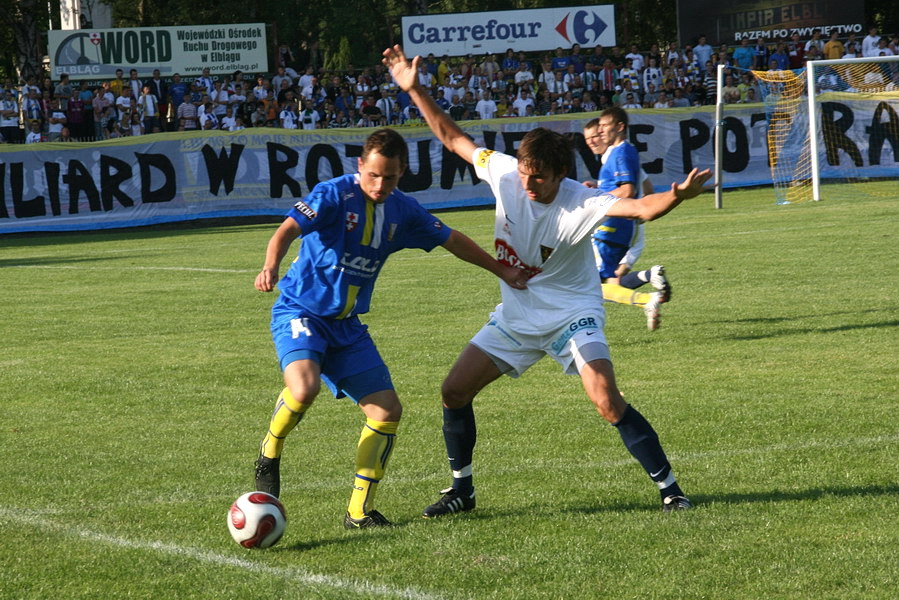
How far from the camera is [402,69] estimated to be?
656 centimetres

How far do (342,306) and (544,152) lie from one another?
1.13 metres

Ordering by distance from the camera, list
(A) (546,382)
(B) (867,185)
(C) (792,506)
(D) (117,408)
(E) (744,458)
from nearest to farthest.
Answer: (C) (792,506) → (E) (744,458) → (D) (117,408) → (A) (546,382) → (B) (867,185)

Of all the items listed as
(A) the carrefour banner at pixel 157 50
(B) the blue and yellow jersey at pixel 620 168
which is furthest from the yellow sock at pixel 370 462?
(A) the carrefour banner at pixel 157 50

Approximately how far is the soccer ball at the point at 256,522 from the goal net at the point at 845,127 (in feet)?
72.9

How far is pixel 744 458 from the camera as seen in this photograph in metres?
6.37

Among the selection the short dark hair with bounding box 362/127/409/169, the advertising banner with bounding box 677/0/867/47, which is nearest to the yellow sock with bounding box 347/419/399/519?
the short dark hair with bounding box 362/127/409/169

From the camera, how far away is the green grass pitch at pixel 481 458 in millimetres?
4664

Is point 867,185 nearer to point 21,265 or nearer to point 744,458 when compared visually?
point 21,265

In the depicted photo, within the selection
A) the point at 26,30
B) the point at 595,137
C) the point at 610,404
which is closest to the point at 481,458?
the point at 610,404

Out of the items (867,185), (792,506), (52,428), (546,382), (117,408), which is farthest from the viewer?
(867,185)

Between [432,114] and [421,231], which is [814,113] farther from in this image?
[421,231]

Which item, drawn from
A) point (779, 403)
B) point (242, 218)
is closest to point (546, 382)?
point (779, 403)

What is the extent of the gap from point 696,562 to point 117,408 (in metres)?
4.73

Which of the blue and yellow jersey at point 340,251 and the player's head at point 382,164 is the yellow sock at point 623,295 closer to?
the blue and yellow jersey at point 340,251
